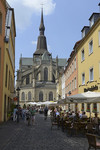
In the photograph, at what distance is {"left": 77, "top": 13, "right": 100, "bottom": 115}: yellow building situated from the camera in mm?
17180

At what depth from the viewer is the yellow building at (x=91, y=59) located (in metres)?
17.2

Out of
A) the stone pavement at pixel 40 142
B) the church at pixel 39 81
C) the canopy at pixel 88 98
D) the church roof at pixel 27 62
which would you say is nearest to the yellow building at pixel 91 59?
the canopy at pixel 88 98

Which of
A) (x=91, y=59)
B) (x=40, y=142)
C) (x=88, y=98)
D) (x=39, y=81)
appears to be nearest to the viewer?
(x=40, y=142)

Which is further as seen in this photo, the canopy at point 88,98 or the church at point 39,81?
the church at point 39,81

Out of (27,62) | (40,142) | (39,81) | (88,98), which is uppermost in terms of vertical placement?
(27,62)

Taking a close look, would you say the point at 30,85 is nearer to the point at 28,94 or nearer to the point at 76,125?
the point at 28,94

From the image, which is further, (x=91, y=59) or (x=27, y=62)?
(x=27, y=62)

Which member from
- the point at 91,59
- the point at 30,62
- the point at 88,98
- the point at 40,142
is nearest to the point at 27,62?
the point at 30,62

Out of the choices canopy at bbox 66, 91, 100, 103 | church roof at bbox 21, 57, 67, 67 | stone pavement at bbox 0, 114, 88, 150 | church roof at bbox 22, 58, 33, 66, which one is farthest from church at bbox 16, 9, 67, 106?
stone pavement at bbox 0, 114, 88, 150

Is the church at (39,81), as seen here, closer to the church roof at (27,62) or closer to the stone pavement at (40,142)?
the church roof at (27,62)

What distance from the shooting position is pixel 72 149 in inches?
296

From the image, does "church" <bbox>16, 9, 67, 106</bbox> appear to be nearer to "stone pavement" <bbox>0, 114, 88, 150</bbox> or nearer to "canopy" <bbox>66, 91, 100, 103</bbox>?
"canopy" <bbox>66, 91, 100, 103</bbox>

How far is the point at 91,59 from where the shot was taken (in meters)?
18.9

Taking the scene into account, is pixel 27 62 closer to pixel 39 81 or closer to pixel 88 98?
pixel 39 81
